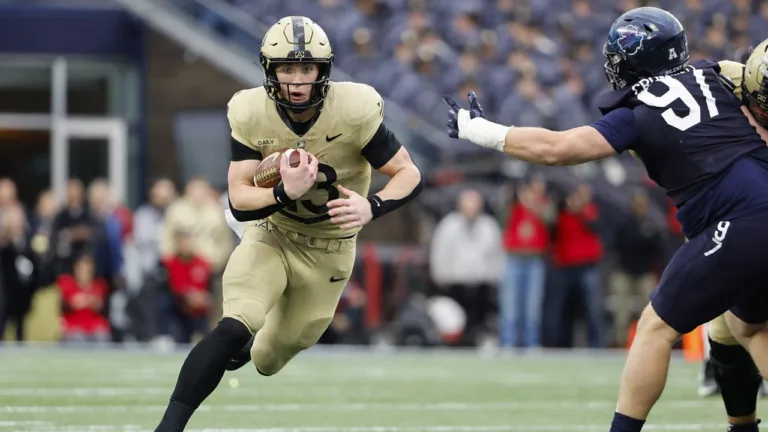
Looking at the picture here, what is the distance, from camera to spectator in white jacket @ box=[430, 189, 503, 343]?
11.9 m

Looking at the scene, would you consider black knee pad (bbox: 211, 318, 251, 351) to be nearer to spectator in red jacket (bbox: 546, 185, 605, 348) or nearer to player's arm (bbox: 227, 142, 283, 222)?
player's arm (bbox: 227, 142, 283, 222)

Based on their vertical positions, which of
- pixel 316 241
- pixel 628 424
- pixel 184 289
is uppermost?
pixel 316 241

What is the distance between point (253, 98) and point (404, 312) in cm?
682

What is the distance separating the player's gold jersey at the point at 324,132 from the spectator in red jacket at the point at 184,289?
651cm

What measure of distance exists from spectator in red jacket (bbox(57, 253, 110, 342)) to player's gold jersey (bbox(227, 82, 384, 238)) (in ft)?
21.8

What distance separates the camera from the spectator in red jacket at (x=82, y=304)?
1173cm

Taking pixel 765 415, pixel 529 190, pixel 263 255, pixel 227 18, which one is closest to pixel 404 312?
pixel 529 190

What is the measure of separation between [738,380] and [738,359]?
11 centimetres

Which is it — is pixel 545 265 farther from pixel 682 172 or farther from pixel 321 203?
pixel 682 172

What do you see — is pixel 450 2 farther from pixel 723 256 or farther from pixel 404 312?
pixel 723 256

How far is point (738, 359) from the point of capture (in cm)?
527

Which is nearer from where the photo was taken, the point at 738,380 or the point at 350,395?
the point at 738,380

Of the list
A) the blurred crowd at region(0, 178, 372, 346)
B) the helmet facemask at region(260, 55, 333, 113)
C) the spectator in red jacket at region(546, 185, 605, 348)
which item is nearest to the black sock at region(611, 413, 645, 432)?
the helmet facemask at region(260, 55, 333, 113)

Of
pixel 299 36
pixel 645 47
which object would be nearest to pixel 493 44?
pixel 299 36
